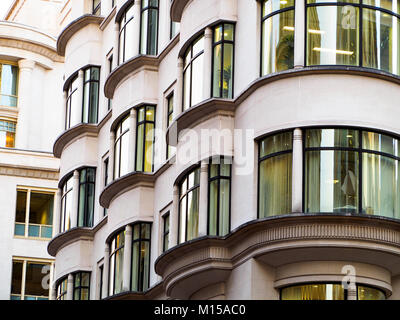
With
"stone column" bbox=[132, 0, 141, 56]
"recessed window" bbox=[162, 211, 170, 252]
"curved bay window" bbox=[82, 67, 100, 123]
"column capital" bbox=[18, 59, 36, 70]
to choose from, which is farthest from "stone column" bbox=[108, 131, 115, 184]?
"column capital" bbox=[18, 59, 36, 70]

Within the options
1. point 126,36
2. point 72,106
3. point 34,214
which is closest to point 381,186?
point 126,36

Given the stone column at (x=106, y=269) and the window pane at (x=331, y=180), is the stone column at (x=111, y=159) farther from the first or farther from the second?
the window pane at (x=331, y=180)

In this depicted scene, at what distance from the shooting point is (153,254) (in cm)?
3803

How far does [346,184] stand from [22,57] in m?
41.9

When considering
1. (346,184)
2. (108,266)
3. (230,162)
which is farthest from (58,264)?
(346,184)

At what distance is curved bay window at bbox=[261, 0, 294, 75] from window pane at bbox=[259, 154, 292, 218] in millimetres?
2445

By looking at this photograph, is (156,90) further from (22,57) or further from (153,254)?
(22,57)

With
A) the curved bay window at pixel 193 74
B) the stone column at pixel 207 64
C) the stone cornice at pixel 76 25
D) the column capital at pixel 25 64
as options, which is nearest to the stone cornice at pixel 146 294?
the curved bay window at pixel 193 74

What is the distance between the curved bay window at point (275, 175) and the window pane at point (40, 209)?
34909mm

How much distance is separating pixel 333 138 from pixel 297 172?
48.4 inches

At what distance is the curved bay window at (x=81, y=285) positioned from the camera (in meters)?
44.0

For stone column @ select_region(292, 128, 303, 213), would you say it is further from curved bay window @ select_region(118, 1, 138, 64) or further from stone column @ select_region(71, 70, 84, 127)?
stone column @ select_region(71, 70, 84, 127)

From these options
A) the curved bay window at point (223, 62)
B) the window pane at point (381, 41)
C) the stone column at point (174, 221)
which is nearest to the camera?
the window pane at point (381, 41)

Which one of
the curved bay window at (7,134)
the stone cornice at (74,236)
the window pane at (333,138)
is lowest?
the window pane at (333,138)
